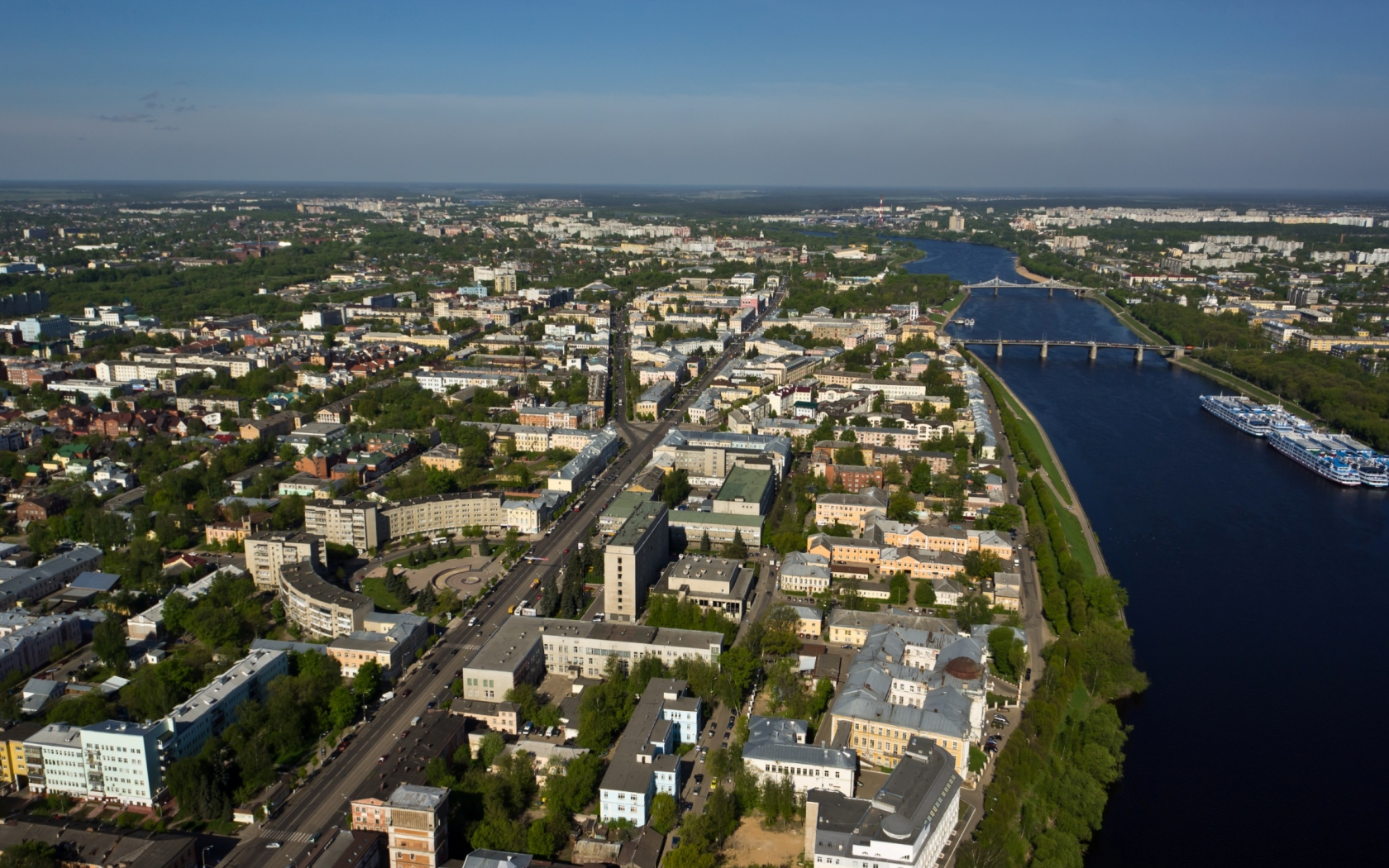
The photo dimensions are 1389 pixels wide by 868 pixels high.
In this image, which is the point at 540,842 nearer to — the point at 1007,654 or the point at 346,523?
the point at 1007,654

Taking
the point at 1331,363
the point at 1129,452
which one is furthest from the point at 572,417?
the point at 1331,363

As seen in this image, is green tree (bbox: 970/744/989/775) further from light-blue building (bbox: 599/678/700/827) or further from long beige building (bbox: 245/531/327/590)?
long beige building (bbox: 245/531/327/590)

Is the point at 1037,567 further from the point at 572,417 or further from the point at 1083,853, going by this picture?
the point at 572,417

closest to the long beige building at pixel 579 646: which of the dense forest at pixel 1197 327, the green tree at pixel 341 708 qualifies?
the green tree at pixel 341 708

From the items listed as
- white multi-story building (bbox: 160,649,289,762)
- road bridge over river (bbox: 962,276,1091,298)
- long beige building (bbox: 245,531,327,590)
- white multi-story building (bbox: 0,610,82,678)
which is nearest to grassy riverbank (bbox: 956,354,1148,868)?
white multi-story building (bbox: 160,649,289,762)

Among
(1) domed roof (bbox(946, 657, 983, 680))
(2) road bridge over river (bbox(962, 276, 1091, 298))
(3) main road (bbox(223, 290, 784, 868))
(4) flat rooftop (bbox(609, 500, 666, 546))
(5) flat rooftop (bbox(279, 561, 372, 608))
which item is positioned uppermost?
(2) road bridge over river (bbox(962, 276, 1091, 298))

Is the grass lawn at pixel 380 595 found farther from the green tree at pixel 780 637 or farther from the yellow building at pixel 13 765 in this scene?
the green tree at pixel 780 637
